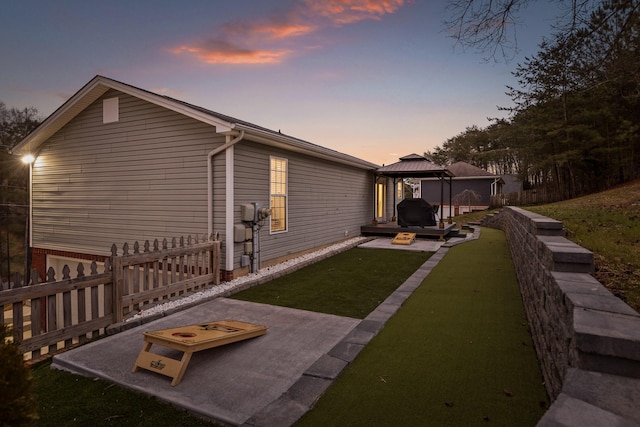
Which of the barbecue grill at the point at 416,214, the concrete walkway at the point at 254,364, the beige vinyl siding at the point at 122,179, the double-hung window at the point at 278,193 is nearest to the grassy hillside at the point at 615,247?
the concrete walkway at the point at 254,364

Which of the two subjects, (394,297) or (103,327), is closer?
(103,327)

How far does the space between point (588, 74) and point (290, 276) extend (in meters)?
6.62

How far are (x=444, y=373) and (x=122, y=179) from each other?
8109mm

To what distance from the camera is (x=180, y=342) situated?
306 cm

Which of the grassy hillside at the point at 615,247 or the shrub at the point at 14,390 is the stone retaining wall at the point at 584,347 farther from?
the shrub at the point at 14,390

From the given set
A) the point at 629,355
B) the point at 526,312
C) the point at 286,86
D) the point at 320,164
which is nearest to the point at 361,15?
the point at 320,164

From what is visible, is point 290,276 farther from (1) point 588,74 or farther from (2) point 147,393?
(1) point 588,74

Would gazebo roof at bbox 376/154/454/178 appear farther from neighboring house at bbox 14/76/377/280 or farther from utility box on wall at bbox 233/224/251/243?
utility box on wall at bbox 233/224/251/243

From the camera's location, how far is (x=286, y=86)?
45.1ft

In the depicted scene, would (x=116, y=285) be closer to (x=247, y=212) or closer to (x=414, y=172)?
(x=247, y=212)

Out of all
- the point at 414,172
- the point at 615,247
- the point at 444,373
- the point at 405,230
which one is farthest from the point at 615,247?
the point at 414,172

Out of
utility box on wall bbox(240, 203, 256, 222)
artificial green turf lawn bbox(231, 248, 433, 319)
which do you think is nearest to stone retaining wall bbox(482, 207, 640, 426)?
artificial green turf lawn bbox(231, 248, 433, 319)

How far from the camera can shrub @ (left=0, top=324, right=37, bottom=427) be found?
4.45ft

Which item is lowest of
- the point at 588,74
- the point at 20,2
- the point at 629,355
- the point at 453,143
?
the point at 629,355
